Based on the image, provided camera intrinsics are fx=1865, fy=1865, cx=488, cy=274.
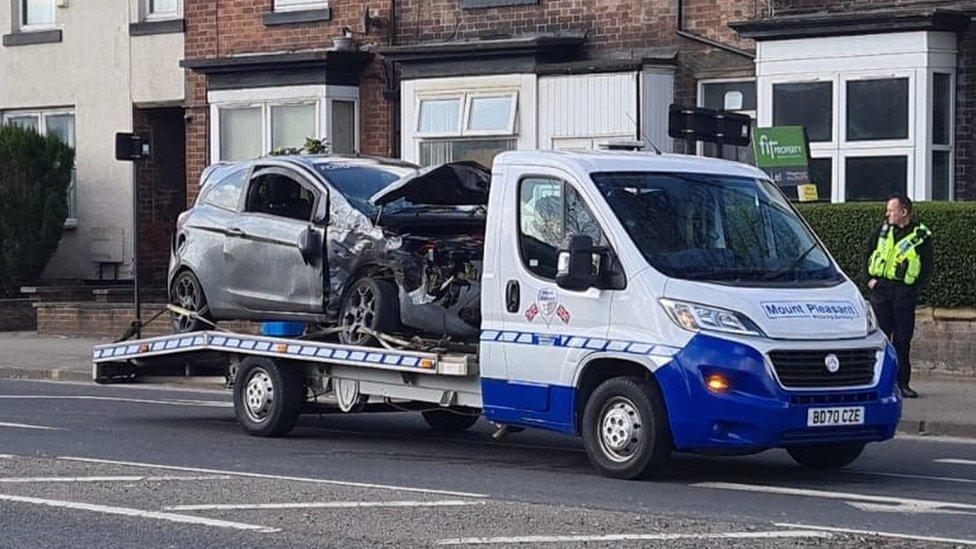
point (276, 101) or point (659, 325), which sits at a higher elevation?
point (276, 101)

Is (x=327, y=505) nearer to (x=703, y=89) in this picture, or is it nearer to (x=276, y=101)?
(x=703, y=89)

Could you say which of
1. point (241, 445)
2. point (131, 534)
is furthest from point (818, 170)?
point (131, 534)

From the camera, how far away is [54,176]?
→ 98.8 feet

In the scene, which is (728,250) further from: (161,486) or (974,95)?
(974,95)

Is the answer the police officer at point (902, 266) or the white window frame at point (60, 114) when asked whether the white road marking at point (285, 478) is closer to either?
the police officer at point (902, 266)

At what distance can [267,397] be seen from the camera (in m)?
14.9

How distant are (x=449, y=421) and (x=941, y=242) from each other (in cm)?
642

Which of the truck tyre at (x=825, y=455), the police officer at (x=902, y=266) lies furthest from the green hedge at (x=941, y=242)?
the truck tyre at (x=825, y=455)

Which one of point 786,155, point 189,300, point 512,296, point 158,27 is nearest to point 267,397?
point 189,300

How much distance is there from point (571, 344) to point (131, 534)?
359cm

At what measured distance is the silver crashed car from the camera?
1404cm

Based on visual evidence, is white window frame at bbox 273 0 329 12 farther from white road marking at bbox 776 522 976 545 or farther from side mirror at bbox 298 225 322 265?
white road marking at bbox 776 522 976 545

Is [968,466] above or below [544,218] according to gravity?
below

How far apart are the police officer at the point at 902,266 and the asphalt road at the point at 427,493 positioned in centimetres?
199
